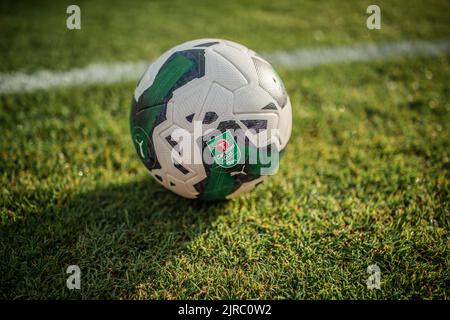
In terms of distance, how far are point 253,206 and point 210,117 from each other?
81 cm

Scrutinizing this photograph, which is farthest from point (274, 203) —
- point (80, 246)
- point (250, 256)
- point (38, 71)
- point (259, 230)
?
point (38, 71)

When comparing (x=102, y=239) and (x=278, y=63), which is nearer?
(x=102, y=239)

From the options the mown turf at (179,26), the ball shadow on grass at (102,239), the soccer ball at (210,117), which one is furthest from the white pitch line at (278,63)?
the soccer ball at (210,117)

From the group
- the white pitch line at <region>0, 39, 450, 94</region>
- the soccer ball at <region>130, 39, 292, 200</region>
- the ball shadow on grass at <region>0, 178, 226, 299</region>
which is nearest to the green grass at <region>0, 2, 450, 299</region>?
the ball shadow on grass at <region>0, 178, 226, 299</region>

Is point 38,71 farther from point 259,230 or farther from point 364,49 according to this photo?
point 364,49

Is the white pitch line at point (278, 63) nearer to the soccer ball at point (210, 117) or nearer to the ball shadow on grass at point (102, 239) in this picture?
the ball shadow on grass at point (102, 239)

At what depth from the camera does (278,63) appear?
4.35 metres

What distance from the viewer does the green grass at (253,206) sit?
6.51ft

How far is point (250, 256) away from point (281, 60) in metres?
3.01

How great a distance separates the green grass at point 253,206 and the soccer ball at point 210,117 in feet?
1.29

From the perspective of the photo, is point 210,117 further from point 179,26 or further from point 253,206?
point 179,26

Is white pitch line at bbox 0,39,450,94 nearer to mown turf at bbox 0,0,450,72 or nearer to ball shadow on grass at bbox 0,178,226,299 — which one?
mown turf at bbox 0,0,450,72

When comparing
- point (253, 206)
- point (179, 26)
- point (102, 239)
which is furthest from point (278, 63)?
point (102, 239)

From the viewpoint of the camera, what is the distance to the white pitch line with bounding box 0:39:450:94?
12.5 feet
